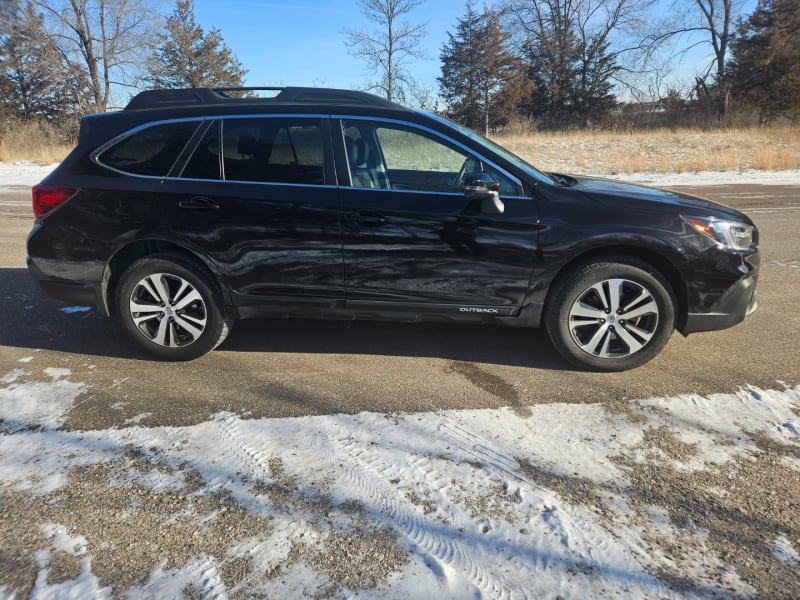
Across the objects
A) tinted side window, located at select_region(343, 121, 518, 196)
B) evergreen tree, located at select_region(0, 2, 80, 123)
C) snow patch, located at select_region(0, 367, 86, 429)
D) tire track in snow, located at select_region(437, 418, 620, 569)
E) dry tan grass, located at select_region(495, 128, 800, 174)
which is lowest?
tire track in snow, located at select_region(437, 418, 620, 569)

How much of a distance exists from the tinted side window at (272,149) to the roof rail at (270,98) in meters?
0.21

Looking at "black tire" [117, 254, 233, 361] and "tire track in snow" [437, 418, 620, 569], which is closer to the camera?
"tire track in snow" [437, 418, 620, 569]

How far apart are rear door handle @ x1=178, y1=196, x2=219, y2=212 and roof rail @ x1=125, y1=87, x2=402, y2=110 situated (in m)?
0.77

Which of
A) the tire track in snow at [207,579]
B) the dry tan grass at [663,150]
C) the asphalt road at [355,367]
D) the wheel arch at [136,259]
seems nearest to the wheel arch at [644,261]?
the asphalt road at [355,367]

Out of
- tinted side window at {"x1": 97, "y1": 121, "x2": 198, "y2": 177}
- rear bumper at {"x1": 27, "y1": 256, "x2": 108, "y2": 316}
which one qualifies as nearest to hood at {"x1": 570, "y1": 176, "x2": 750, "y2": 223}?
tinted side window at {"x1": 97, "y1": 121, "x2": 198, "y2": 177}

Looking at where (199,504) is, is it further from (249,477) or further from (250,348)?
(250,348)

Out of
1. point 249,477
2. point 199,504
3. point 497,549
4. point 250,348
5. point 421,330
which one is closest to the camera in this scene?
point 497,549

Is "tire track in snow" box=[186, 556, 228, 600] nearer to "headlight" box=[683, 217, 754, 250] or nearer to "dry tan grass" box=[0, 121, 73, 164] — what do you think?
"headlight" box=[683, 217, 754, 250]

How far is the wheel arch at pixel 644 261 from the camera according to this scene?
368 centimetres

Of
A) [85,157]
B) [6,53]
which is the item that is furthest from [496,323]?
[6,53]

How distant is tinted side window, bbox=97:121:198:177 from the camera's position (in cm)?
392

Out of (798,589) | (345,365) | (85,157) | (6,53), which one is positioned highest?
(6,53)

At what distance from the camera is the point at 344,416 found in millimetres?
3205

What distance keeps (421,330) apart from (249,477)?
2.28 m
